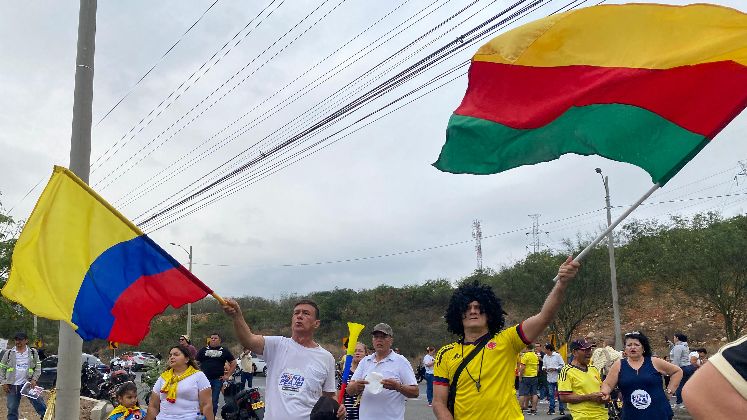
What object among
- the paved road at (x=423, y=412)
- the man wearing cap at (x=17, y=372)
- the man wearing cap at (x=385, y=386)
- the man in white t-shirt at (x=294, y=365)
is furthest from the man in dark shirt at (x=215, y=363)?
the man in white t-shirt at (x=294, y=365)

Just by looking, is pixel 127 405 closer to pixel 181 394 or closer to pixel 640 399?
pixel 181 394

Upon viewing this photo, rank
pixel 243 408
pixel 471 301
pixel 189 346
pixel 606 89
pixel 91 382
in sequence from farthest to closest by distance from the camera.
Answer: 1. pixel 91 382
2. pixel 243 408
3. pixel 189 346
4. pixel 471 301
5. pixel 606 89

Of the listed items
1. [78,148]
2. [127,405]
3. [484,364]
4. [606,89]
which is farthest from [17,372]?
[606,89]

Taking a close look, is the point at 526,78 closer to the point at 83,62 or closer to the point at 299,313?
the point at 299,313

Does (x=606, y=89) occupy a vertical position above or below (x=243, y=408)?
above

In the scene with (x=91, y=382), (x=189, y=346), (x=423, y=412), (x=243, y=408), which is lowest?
(x=423, y=412)

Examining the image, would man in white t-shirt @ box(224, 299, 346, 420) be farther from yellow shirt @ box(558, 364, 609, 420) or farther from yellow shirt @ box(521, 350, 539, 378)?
yellow shirt @ box(521, 350, 539, 378)

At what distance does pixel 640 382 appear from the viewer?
7039 mm

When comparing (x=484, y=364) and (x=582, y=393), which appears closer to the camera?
(x=484, y=364)

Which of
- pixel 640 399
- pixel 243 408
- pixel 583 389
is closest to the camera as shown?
pixel 640 399

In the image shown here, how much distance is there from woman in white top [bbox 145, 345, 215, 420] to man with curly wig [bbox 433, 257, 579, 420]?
3380 millimetres

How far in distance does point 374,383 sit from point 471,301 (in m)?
2.47

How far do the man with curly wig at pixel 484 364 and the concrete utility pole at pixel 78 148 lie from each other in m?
3.70

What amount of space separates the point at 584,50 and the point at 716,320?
4362 cm
